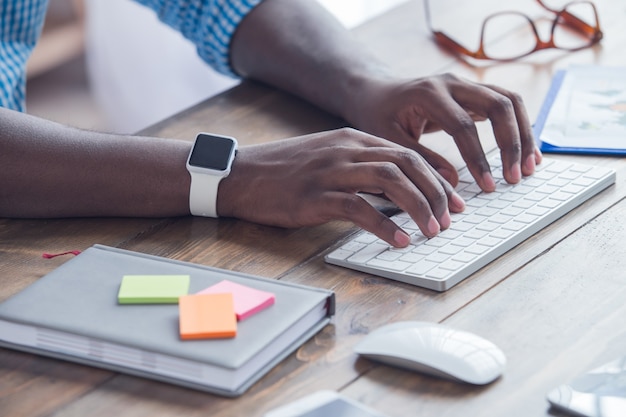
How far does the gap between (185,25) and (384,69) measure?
0.39m

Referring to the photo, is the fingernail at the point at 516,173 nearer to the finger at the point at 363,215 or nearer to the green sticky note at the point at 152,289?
the finger at the point at 363,215

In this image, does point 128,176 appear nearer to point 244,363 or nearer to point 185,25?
point 244,363

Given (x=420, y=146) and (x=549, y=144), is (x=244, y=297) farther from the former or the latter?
(x=549, y=144)

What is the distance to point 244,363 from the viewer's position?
0.74m

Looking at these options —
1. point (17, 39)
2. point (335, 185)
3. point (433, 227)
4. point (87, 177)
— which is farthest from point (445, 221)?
point (17, 39)

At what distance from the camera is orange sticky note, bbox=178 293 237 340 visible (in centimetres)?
76

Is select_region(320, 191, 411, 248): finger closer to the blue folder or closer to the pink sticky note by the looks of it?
the pink sticky note

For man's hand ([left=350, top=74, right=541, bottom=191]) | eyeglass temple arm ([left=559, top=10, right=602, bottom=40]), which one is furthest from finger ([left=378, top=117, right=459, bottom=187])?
eyeglass temple arm ([left=559, top=10, right=602, bottom=40])

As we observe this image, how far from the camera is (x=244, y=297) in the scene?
0.81 m

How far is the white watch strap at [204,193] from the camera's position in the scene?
106 centimetres

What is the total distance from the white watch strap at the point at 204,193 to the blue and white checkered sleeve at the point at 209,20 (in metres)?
0.48

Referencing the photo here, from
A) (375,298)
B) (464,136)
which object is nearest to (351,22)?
(464,136)

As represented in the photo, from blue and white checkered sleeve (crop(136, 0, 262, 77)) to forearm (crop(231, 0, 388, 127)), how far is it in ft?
0.05

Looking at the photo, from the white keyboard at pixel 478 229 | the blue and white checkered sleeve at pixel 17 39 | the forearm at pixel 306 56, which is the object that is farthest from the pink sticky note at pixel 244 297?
the blue and white checkered sleeve at pixel 17 39
